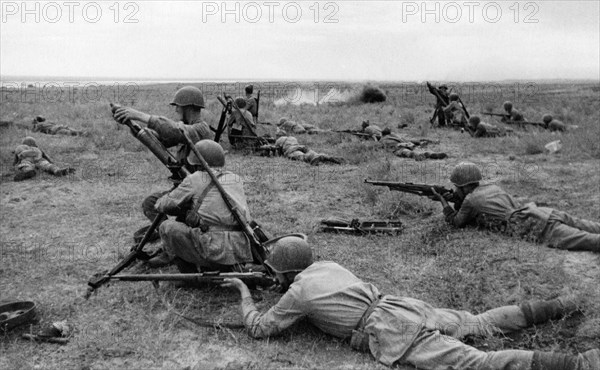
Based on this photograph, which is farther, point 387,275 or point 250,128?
point 250,128

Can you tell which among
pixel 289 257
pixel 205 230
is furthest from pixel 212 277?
pixel 289 257

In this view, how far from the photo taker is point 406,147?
1290cm

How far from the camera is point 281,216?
7820 mm

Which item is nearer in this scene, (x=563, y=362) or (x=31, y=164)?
(x=563, y=362)

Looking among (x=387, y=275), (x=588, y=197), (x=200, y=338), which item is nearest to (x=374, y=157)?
(x=588, y=197)

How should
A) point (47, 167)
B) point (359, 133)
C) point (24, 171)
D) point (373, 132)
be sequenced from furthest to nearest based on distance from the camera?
point (359, 133) < point (373, 132) < point (47, 167) < point (24, 171)

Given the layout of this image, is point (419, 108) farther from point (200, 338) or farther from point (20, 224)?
point (200, 338)

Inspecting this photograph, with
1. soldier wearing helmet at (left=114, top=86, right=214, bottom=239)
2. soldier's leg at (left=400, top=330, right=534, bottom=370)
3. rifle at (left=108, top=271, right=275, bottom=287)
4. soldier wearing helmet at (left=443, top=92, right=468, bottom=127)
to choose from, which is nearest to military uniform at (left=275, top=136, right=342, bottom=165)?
soldier wearing helmet at (left=114, top=86, right=214, bottom=239)

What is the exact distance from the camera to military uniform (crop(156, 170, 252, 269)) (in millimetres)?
5023

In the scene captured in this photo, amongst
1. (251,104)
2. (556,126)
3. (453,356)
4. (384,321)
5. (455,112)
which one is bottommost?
(453,356)

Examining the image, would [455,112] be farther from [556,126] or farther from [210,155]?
[210,155]

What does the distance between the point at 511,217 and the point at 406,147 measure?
252 inches

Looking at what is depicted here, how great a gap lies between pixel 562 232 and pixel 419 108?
709 inches

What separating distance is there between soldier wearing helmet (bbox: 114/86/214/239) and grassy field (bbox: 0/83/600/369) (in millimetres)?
819
